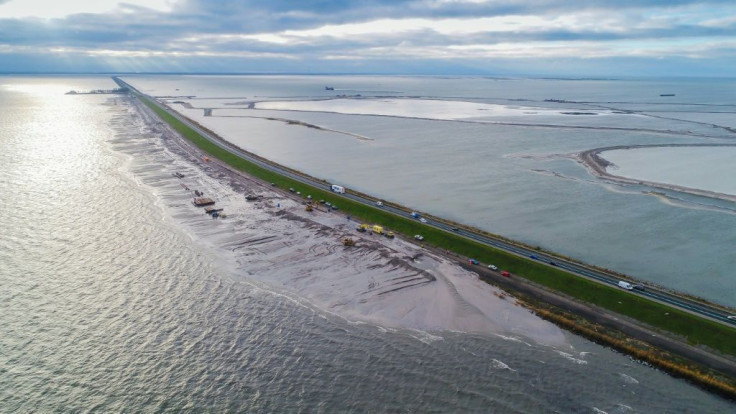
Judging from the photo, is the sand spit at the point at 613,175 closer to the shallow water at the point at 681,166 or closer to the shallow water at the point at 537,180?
the shallow water at the point at 681,166

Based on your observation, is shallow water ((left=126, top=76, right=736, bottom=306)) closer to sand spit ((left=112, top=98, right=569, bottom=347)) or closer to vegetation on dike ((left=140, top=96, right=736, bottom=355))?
vegetation on dike ((left=140, top=96, right=736, bottom=355))

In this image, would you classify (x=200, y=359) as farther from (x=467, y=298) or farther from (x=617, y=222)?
(x=617, y=222)

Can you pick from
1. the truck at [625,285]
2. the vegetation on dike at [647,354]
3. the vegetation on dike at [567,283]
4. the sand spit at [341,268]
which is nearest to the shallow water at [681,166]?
the truck at [625,285]

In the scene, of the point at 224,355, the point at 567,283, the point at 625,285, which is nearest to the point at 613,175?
the point at 625,285

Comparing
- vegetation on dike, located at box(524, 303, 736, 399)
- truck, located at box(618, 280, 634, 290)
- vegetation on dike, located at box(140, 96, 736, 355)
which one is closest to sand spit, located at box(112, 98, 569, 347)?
vegetation on dike, located at box(524, 303, 736, 399)

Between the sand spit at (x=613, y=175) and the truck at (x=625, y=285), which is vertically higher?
the sand spit at (x=613, y=175)

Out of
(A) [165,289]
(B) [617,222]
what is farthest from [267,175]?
(B) [617,222]
